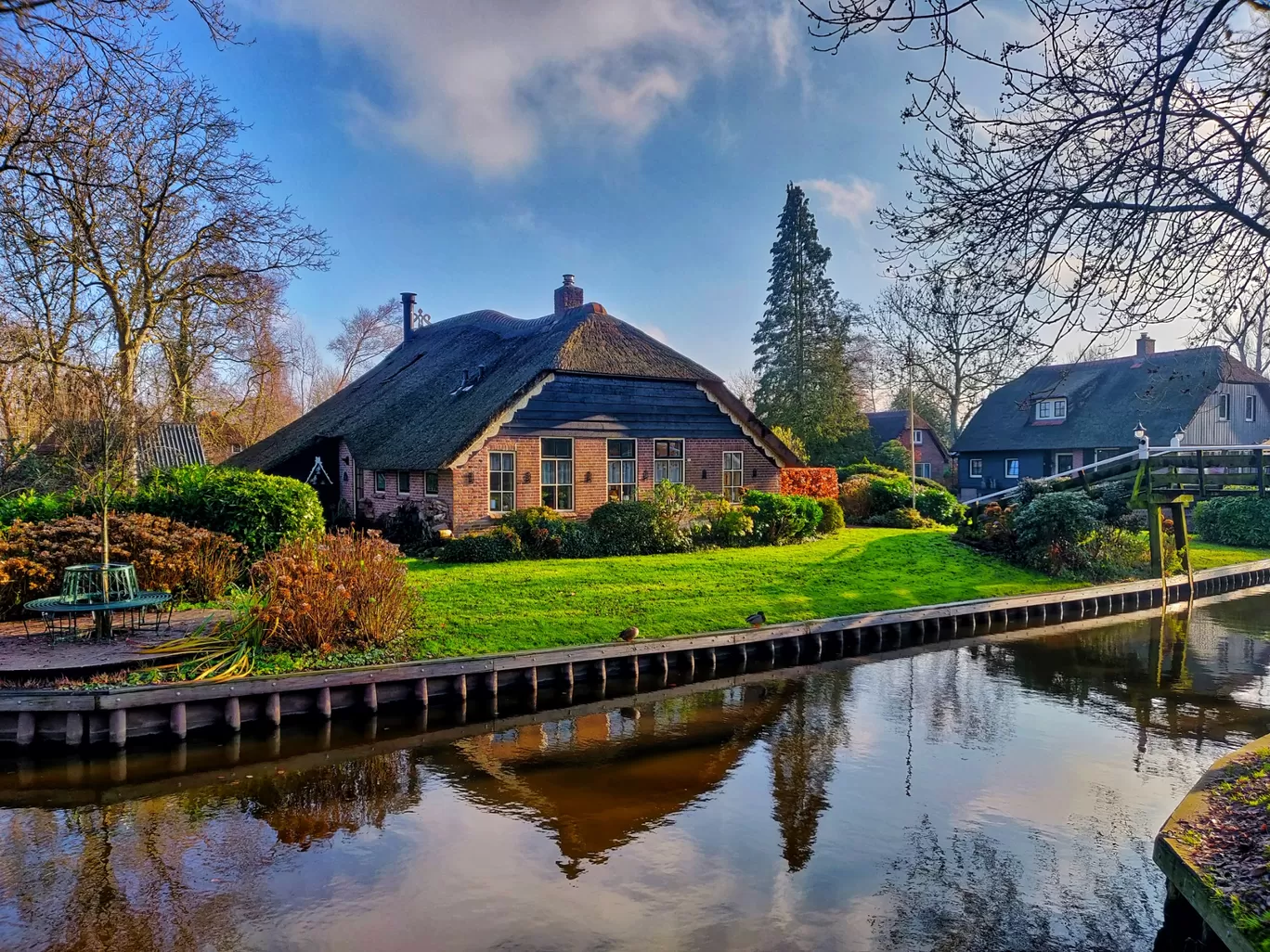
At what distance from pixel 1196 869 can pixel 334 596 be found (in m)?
8.72

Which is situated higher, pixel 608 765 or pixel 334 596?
pixel 334 596

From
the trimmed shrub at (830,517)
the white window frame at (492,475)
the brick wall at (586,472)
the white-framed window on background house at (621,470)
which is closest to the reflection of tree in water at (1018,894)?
the brick wall at (586,472)

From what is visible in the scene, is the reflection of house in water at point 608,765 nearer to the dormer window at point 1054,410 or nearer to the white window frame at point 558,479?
the white window frame at point 558,479

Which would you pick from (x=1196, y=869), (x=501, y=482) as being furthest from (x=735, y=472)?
(x=1196, y=869)

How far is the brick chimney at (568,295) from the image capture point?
2311 cm

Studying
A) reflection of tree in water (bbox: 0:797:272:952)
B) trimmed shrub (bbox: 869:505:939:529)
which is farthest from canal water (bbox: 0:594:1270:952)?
trimmed shrub (bbox: 869:505:939:529)

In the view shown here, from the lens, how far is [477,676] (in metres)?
9.97

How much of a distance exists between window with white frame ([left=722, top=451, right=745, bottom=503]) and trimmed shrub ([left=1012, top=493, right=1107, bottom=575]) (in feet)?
22.9

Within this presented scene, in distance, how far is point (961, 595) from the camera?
1498cm

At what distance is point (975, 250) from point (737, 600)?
8.43 m

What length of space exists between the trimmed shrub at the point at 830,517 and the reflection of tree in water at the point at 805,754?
424 inches

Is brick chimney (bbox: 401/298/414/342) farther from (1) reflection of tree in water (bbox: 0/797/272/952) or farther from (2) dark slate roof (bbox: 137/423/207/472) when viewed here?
(1) reflection of tree in water (bbox: 0/797/272/952)

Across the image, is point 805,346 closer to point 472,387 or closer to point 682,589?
point 472,387

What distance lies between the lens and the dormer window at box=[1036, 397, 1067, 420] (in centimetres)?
3459
